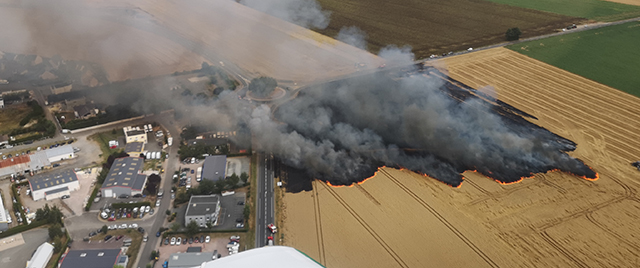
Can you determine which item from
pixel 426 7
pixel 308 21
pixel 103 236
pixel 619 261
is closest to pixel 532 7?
pixel 426 7

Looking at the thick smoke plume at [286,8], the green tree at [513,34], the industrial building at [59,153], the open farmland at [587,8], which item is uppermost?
the open farmland at [587,8]

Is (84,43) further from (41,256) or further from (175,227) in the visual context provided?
(175,227)

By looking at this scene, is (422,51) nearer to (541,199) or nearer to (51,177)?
(541,199)

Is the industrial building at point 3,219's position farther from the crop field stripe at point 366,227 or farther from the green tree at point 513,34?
the green tree at point 513,34

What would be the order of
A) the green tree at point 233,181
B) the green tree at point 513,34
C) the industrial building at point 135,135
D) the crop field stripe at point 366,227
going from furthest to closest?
the green tree at point 513,34 < the industrial building at point 135,135 < the green tree at point 233,181 < the crop field stripe at point 366,227

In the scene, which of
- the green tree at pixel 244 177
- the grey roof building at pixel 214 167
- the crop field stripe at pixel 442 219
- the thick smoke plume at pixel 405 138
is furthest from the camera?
the thick smoke plume at pixel 405 138

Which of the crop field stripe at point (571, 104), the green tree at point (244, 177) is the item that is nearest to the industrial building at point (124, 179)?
the green tree at point (244, 177)

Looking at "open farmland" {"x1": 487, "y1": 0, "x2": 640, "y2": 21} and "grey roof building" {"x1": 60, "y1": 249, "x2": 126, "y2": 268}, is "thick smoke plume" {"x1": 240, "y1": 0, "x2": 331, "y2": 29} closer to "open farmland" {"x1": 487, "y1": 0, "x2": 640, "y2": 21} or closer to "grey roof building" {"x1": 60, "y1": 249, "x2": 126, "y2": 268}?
"grey roof building" {"x1": 60, "y1": 249, "x2": 126, "y2": 268}
